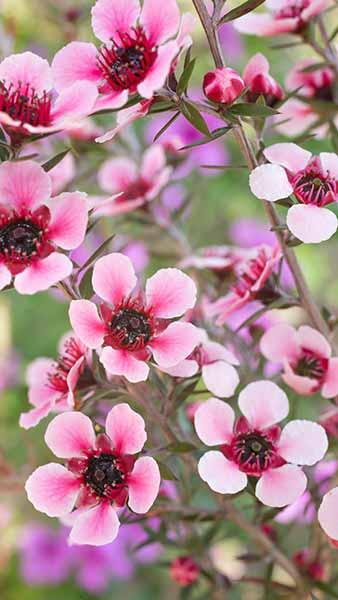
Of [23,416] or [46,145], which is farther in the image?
[46,145]

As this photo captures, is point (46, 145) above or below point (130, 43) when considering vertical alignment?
below

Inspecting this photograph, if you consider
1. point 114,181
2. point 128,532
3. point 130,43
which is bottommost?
point 128,532

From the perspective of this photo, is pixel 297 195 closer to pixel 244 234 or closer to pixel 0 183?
pixel 0 183

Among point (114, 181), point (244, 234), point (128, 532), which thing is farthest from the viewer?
point (244, 234)

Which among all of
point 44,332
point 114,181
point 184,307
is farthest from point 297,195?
point 44,332

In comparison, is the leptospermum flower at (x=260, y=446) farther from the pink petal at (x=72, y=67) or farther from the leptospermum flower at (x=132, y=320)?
the pink petal at (x=72, y=67)

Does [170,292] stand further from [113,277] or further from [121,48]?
[121,48]

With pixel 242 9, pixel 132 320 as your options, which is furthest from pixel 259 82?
pixel 132 320

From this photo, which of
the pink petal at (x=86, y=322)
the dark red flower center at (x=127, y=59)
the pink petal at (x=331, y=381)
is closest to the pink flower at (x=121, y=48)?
the dark red flower center at (x=127, y=59)
